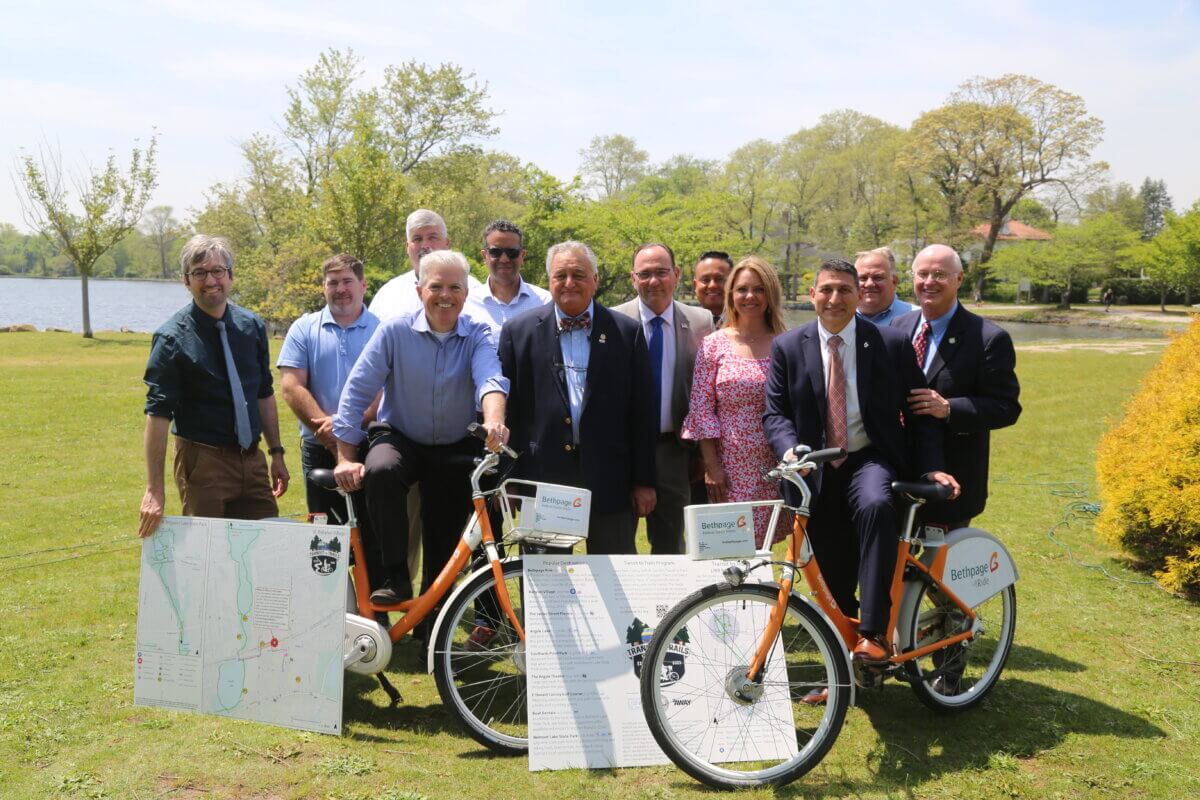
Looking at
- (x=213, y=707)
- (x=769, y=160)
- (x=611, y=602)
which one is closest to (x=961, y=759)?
(x=611, y=602)

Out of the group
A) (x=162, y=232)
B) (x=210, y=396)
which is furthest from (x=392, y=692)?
(x=162, y=232)

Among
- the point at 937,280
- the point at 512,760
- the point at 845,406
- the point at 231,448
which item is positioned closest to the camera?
the point at 512,760

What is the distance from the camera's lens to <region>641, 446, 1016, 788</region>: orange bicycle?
340 centimetres

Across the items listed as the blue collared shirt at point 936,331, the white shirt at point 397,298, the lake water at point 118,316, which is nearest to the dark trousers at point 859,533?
the blue collared shirt at point 936,331

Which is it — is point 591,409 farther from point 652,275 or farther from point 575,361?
point 652,275

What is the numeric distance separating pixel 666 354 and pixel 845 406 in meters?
1.28

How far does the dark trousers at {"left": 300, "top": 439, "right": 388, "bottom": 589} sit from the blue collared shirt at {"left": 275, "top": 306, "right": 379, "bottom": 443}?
0.12m

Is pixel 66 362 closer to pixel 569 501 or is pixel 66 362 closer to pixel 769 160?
pixel 569 501

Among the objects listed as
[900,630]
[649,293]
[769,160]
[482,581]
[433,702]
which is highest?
[769,160]

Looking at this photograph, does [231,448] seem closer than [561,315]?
No

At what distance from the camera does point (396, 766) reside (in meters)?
3.55

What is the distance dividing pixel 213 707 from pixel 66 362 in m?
22.5

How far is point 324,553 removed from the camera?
3.93m

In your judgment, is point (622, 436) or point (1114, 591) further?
point (1114, 591)
